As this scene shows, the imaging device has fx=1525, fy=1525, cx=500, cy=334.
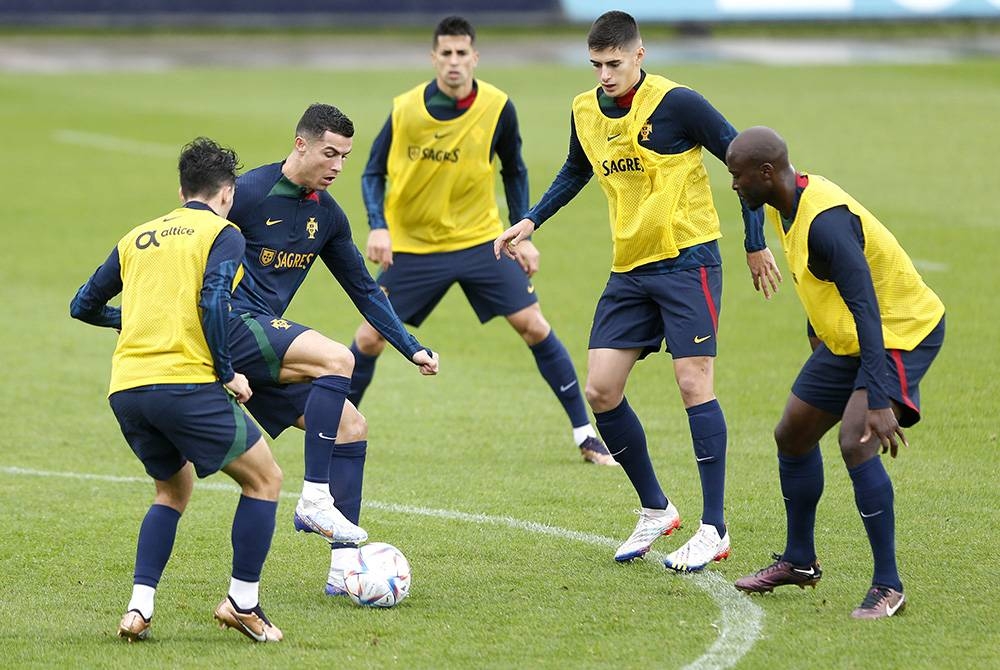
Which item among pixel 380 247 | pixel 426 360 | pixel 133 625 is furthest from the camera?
pixel 380 247

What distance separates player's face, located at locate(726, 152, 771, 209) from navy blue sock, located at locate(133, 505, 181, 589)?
8.54ft

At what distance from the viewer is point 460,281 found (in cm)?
962

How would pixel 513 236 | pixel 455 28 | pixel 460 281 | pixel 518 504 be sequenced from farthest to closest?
pixel 460 281 → pixel 455 28 → pixel 518 504 → pixel 513 236

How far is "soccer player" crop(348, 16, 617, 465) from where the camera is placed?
375 inches

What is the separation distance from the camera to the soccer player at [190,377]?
5.77 metres

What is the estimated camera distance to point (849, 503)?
799 cm

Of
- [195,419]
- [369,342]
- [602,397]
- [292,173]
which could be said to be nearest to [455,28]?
[369,342]

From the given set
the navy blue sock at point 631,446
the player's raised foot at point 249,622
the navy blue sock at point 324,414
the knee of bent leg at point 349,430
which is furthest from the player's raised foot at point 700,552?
the player's raised foot at point 249,622

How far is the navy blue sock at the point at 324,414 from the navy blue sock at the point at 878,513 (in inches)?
84.7

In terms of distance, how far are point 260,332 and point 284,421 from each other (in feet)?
1.60

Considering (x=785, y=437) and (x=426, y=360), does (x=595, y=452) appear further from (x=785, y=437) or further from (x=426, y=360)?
(x=785, y=437)

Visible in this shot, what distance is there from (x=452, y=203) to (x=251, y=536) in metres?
4.10

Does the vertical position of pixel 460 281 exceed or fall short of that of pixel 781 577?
it exceeds it

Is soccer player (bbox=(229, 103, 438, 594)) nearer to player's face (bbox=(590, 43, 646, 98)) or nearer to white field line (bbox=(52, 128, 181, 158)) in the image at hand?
player's face (bbox=(590, 43, 646, 98))
